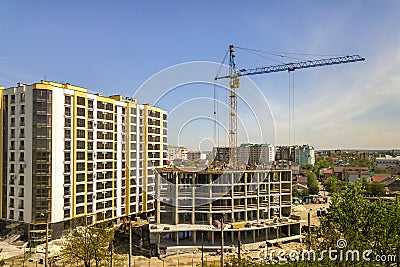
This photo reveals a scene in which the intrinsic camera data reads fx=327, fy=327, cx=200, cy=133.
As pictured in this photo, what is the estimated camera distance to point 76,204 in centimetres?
2058

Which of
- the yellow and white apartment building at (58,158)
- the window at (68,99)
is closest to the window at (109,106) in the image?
the yellow and white apartment building at (58,158)

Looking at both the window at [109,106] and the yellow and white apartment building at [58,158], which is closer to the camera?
the yellow and white apartment building at [58,158]

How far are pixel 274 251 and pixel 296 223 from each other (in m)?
3.44

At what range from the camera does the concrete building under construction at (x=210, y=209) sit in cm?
1936

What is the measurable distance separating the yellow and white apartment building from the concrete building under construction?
15.8ft

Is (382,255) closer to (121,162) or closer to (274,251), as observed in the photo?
(274,251)

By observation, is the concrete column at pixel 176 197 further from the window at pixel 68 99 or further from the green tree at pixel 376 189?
the green tree at pixel 376 189

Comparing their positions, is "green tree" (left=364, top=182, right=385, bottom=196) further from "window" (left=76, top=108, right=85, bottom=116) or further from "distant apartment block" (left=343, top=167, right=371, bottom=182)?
"window" (left=76, top=108, right=85, bottom=116)

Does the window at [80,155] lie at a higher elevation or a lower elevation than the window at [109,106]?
lower

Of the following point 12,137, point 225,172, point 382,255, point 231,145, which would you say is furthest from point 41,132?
point 382,255

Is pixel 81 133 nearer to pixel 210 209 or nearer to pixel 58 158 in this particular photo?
pixel 58 158

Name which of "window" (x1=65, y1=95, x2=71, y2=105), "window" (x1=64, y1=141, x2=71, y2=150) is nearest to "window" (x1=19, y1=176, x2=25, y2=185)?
"window" (x1=64, y1=141, x2=71, y2=150)

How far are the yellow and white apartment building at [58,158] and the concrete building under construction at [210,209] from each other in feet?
15.8

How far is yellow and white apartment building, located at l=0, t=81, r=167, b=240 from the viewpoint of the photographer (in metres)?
19.3
